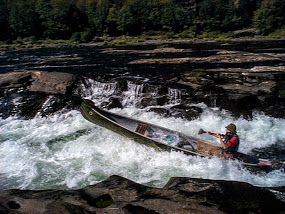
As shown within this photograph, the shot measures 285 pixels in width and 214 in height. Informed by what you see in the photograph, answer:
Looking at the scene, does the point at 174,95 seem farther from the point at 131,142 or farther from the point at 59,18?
the point at 59,18

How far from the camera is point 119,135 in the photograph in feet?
33.0

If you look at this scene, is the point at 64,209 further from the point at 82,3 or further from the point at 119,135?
the point at 82,3

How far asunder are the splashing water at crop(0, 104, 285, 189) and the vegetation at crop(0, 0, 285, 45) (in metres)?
64.6

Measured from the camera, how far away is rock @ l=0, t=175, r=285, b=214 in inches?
175

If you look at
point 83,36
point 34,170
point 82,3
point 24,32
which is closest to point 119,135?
point 34,170

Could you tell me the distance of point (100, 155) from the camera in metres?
9.17

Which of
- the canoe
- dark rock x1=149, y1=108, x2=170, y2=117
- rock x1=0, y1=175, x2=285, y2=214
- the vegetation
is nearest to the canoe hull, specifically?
the canoe

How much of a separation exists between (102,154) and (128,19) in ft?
242

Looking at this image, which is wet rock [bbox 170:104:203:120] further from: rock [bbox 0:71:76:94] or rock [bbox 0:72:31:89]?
rock [bbox 0:72:31:89]

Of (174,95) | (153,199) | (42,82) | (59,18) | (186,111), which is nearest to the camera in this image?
(153,199)

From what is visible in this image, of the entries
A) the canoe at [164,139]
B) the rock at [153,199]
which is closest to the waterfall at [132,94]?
the canoe at [164,139]

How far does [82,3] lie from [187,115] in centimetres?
9505

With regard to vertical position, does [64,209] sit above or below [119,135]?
above

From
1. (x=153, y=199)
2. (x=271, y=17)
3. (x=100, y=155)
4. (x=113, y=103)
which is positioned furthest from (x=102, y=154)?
(x=271, y=17)
